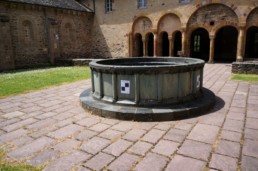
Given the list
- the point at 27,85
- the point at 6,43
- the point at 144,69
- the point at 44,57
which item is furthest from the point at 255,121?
the point at 44,57

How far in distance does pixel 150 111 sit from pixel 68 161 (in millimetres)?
2106

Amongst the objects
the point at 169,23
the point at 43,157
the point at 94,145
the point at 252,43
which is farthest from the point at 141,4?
the point at 43,157

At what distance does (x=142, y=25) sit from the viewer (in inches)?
738

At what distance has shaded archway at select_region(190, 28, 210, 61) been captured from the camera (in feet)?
65.6

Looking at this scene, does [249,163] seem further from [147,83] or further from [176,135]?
[147,83]

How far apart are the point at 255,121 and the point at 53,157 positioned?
3976 millimetres

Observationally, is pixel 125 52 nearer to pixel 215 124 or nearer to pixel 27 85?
pixel 27 85

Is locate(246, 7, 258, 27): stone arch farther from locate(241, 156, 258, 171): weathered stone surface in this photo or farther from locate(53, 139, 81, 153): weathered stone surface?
locate(53, 139, 81, 153): weathered stone surface

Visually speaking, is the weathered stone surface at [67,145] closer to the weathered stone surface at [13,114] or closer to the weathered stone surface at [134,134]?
the weathered stone surface at [134,134]

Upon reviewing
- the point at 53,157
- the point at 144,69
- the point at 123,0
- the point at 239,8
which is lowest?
the point at 53,157

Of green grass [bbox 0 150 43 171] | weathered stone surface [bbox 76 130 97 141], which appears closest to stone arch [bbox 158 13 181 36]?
weathered stone surface [bbox 76 130 97 141]

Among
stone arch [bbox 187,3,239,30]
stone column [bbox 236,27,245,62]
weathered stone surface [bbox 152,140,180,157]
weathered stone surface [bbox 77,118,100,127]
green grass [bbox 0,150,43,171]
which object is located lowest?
green grass [bbox 0,150,43,171]

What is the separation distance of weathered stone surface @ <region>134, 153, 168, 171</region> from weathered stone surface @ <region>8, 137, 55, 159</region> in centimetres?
166

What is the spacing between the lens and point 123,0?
19.2 metres
